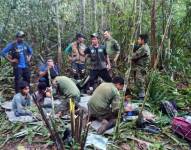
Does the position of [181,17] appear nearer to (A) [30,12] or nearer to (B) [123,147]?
(A) [30,12]

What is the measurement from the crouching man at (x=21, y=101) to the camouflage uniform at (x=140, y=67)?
3.03 meters

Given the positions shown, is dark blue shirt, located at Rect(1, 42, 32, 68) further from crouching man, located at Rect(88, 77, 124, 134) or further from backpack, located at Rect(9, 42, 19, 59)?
crouching man, located at Rect(88, 77, 124, 134)

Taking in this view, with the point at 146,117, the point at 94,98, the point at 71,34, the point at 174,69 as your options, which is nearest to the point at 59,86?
the point at 94,98

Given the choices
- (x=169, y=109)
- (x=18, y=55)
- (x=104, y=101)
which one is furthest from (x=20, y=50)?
(x=169, y=109)

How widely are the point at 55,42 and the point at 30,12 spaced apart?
4.45 ft

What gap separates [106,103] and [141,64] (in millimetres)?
2648

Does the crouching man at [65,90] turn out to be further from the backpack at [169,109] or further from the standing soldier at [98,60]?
the backpack at [169,109]

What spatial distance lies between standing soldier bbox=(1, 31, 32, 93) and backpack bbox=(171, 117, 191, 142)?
13.1 feet

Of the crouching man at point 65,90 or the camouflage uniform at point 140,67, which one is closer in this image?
the crouching man at point 65,90

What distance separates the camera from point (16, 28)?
13438mm

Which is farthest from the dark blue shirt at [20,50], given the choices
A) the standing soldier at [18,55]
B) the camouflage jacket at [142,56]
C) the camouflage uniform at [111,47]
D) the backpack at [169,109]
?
the backpack at [169,109]

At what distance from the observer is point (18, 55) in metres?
9.78

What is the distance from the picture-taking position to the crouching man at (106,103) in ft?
25.1

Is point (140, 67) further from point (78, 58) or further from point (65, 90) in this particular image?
point (65, 90)
